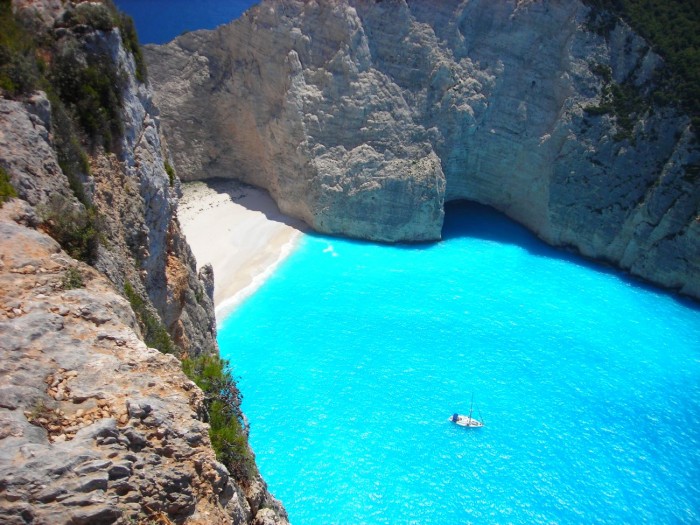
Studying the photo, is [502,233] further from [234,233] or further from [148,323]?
[148,323]

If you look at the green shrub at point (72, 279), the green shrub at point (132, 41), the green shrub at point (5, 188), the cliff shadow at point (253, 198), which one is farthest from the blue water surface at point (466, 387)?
the green shrub at point (5, 188)

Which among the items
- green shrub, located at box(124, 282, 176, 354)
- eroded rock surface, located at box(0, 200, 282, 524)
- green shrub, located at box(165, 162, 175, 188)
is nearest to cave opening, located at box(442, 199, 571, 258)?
green shrub, located at box(165, 162, 175, 188)

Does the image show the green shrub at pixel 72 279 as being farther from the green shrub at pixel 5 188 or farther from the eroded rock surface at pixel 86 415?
the green shrub at pixel 5 188

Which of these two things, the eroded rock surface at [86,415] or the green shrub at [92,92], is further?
the green shrub at [92,92]

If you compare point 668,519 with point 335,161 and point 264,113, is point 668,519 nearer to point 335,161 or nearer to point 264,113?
point 335,161

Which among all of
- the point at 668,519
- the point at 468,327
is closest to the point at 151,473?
the point at 668,519

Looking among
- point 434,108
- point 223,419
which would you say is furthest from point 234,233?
point 223,419

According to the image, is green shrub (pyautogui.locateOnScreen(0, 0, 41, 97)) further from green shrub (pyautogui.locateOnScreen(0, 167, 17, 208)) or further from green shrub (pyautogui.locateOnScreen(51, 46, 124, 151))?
green shrub (pyautogui.locateOnScreen(0, 167, 17, 208))
